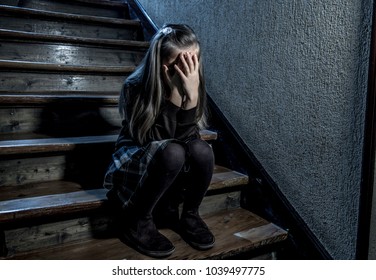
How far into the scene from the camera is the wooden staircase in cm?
101

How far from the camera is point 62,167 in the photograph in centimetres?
126

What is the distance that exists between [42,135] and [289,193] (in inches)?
39.7

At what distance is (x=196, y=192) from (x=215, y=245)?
7.2 inches

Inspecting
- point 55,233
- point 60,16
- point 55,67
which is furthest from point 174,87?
point 60,16

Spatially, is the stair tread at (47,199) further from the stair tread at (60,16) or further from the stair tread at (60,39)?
the stair tread at (60,16)

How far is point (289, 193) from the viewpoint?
4.02ft

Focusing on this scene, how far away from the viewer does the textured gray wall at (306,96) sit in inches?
38.9

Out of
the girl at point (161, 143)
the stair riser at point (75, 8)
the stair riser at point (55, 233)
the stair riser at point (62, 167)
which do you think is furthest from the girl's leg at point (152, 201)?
the stair riser at point (75, 8)

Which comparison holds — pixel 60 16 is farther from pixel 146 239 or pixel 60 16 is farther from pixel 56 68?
pixel 146 239

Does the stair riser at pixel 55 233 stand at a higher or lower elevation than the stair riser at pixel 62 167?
lower

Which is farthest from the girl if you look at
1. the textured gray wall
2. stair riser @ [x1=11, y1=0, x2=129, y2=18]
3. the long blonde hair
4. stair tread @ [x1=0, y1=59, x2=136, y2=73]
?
stair riser @ [x1=11, y1=0, x2=129, y2=18]

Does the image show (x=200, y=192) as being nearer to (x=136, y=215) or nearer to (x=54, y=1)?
(x=136, y=215)

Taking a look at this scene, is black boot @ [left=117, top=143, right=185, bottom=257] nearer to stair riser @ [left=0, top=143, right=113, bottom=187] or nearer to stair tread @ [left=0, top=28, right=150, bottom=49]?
stair riser @ [left=0, top=143, right=113, bottom=187]

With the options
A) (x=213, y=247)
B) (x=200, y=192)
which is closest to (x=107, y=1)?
(x=200, y=192)
